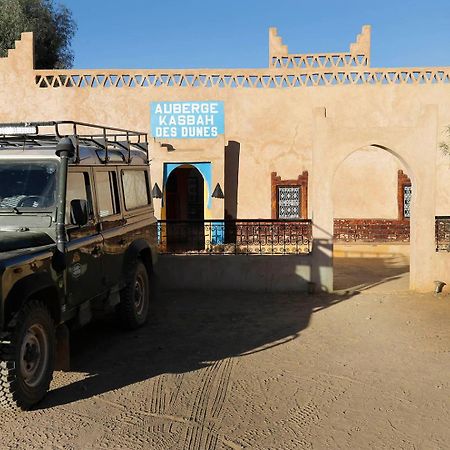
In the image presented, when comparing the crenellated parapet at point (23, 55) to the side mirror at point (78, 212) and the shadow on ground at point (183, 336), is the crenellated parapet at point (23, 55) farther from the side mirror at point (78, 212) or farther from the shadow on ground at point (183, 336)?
the side mirror at point (78, 212)

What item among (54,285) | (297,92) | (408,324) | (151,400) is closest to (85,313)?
(54,285)

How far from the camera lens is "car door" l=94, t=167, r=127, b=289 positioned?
6059mm

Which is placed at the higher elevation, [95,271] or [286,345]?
[95,271]

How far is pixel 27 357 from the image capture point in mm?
4660

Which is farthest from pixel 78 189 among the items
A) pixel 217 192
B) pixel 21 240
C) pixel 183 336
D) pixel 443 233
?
pixel 217 192

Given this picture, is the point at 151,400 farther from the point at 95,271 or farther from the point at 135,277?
the point at 135,277

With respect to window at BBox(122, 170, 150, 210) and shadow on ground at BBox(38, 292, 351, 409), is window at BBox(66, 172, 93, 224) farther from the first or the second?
shadow on ground at BBox(38, 292, 351, 409)

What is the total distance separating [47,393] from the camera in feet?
16.5

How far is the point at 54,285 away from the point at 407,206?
1294 cm

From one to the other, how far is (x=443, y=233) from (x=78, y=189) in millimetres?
7578

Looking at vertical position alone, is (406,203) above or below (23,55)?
below

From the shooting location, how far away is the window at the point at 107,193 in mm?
6047

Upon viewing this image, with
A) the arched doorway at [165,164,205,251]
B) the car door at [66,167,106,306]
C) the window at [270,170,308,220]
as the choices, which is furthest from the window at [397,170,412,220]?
the car door at [66,167,106,306]

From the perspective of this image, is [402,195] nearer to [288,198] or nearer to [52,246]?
[288,198]
